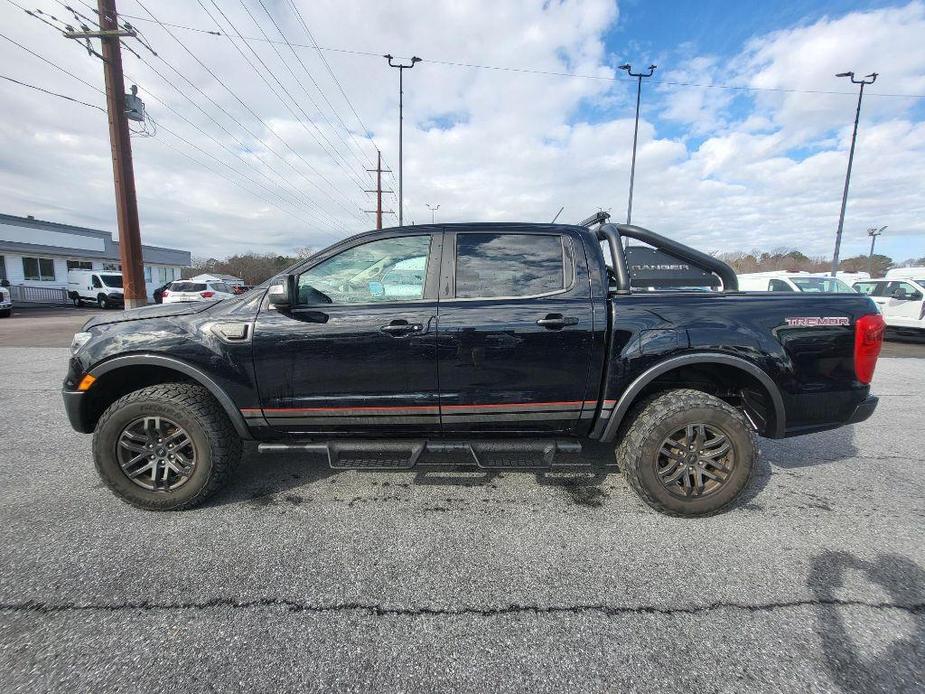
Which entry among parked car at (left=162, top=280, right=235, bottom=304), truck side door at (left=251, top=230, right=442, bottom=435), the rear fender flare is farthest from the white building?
the rear fender flare

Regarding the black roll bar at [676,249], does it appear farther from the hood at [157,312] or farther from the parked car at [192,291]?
the parked car at [192,291]

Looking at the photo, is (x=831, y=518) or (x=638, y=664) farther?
(x=831, y=518)

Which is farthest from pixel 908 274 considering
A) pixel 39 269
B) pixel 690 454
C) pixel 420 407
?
pixel 39 269

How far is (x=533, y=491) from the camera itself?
310cm

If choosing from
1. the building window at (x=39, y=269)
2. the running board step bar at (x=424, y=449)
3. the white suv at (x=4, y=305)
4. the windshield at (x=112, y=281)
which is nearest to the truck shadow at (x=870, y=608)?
the running board step bar at (x=424, y=449)

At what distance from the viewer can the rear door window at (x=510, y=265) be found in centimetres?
282

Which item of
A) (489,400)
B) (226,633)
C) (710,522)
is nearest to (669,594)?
(710,522)

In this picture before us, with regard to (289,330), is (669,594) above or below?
below

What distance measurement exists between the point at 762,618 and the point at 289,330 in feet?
9.57

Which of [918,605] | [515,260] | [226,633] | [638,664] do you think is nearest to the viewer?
[638,664]

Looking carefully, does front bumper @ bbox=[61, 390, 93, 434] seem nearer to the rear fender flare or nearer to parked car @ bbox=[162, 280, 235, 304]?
the rear fender flare

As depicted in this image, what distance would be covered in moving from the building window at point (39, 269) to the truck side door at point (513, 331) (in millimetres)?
37768

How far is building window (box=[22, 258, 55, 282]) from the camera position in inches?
1096

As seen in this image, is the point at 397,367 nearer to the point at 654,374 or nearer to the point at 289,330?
the point at 289,330
